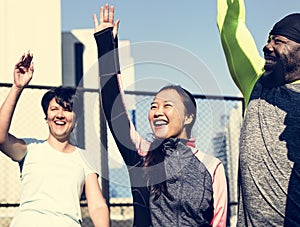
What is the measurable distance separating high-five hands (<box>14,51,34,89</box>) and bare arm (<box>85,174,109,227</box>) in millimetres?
615

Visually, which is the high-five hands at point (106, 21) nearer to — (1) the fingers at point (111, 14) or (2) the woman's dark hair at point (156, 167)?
(1) the fingers at point (111, 14)

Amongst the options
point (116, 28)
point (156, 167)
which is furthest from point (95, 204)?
point (116, 28)

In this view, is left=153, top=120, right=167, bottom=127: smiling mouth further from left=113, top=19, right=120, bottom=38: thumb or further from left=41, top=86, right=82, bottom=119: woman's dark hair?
left=41, top=86, right=82, bottom=119: woman's dark hair

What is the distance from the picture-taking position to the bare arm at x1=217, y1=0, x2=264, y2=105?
3408 millimetres

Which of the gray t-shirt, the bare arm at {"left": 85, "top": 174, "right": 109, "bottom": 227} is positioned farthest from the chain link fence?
the gray t-shirt

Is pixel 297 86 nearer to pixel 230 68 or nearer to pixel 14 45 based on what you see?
pixel 230 68

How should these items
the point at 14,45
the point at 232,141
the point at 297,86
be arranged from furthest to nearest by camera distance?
the point at 14,45 → the point at 232,141 → the point at 297,86

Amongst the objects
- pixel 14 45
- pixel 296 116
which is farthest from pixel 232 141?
pixel 14 45

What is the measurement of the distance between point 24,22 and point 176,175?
47.3 ft

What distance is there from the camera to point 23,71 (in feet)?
12.3

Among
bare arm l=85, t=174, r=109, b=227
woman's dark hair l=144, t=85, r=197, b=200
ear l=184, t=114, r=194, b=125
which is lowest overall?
bare arm l=85, t=174, r=109, b=227

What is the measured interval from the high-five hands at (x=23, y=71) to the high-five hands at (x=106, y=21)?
43 cm

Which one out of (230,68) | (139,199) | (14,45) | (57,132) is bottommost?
(139,199)

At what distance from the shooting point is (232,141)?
7.43 m
